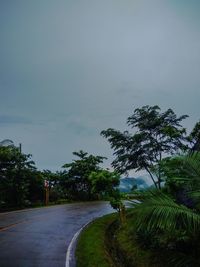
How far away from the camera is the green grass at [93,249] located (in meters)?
9.68

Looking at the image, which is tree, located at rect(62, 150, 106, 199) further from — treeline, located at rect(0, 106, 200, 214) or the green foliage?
the green foliage

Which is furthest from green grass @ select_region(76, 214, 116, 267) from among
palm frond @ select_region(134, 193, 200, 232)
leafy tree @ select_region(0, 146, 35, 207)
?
leafy tree @ select_region(0, 146, 35, 207)

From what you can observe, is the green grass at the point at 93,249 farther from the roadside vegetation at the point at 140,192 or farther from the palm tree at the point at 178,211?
the palm tree at the point at 178,211

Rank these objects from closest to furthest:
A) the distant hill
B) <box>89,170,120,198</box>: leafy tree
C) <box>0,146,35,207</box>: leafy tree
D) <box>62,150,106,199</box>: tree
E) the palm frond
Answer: the palm frond
the distant hill
<box>89,170,120,198</box>: leafy tree
<box>0,146,35,207</box>: leafy tree
<box>62,150,106,199</box>: tree

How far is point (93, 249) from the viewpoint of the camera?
1138 centimetres

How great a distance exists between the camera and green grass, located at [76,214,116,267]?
9.68 metres

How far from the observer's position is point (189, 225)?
5.08 metres

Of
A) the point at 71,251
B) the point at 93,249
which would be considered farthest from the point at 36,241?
the point at 93,249

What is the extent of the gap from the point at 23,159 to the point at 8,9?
49.8 feet

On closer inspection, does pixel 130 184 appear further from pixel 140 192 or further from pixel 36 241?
pixel 140 192

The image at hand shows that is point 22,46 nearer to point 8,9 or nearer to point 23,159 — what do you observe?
point 8,9

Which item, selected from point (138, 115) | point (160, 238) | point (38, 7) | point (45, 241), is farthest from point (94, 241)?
point (138, 115)

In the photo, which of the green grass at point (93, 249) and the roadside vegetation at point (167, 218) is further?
the green grass at point (93, 249)

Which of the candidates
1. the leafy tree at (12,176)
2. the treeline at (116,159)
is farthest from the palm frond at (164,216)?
the leafy tree at (12,176)
